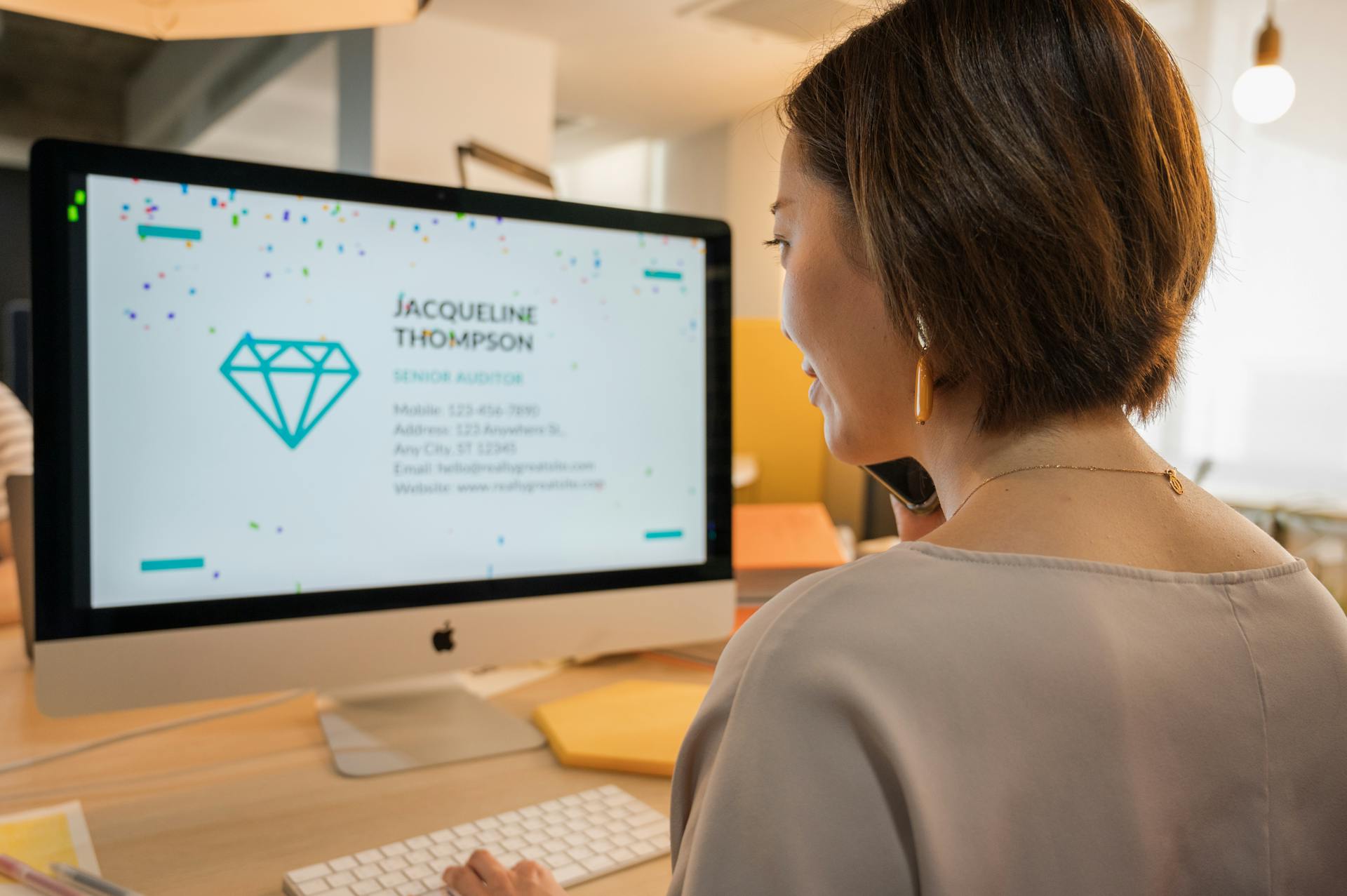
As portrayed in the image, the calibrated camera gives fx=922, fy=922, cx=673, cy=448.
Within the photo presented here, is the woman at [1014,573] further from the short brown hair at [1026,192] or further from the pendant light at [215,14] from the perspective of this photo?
the pendant light at [215,14]

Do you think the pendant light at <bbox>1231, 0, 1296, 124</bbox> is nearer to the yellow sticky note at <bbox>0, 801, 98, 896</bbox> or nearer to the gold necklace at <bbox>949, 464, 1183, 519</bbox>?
the gold necklace at <bbox>949, 464, 1183, 519</bbox>

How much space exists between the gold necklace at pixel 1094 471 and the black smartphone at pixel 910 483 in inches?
11.9

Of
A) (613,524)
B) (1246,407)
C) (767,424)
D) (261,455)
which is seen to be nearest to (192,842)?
(261,455)

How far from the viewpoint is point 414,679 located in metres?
1.01

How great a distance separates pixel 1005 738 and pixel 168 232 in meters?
0.71

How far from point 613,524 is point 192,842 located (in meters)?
0.44

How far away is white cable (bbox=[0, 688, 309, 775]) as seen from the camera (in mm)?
791

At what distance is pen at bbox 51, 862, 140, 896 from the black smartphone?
2.07 ft

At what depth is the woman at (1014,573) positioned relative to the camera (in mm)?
409

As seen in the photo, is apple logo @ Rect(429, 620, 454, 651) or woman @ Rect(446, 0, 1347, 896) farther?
apple logo @ Rect(429, 620, 454, 651)

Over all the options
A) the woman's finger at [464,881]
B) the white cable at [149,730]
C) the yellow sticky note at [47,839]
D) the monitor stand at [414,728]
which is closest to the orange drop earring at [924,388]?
the woman's finger at [464,881]

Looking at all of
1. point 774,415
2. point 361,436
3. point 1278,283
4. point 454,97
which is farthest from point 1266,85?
point 454,97

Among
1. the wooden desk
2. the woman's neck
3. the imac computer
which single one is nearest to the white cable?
the wooden desk

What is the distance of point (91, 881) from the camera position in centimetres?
57
